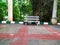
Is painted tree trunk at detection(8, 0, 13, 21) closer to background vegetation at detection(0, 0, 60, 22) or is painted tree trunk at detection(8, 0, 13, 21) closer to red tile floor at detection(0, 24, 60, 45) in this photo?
background vegetation at detection(0, 0, 60, 22)

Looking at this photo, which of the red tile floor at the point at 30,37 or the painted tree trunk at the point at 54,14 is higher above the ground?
the painted tree trunk at the point at 54,14

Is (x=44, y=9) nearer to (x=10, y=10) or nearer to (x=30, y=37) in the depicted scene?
(x=10, y=10)

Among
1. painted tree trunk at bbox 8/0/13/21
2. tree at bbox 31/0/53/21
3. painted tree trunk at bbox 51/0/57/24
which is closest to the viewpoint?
painted tree trunk at bbox 51/0/57/24

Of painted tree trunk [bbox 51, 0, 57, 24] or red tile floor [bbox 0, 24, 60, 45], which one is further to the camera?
painted tree trunk [bbox 51, 0, 57, 24]

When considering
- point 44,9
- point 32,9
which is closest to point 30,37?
point 44,9

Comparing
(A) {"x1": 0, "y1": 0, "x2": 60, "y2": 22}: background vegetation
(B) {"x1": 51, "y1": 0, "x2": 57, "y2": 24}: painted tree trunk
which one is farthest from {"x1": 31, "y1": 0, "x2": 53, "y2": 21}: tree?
(B) {"x1": 51, "y1": 0, "x2": 57, "y2": 24}: painted tree trunk

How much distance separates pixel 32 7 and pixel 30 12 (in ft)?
1.49

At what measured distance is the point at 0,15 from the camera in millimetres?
15375

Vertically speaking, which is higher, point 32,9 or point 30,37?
point 32,9

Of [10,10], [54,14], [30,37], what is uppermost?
[10,10]

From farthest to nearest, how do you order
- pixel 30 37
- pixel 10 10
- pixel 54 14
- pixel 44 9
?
pixel 44 9 < pixel 10 10 < pixel 54 14 < pixel 30 37

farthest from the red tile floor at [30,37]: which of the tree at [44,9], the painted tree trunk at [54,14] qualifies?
the tree at [44,9]

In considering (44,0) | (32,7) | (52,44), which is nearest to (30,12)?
(32,7)

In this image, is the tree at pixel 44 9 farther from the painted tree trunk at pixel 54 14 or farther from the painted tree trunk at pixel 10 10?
the painted tree trunk at pixel 10 10
